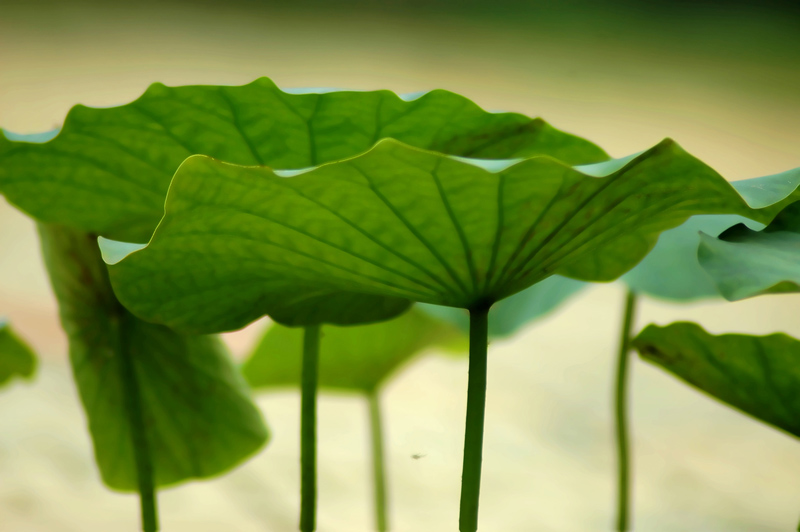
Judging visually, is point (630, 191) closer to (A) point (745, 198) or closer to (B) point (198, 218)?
(A) point (745, 198)

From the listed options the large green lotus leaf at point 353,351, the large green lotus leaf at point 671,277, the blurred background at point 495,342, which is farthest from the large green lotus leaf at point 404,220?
the blurred background at point 495,342

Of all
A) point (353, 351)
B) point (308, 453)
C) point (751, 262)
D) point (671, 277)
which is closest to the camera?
point (751, 262)

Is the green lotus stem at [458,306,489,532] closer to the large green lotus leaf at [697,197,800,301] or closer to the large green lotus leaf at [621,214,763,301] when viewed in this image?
the large green lotus leaf at [697,197,800,301]

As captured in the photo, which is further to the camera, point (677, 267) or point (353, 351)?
point (353, 351)

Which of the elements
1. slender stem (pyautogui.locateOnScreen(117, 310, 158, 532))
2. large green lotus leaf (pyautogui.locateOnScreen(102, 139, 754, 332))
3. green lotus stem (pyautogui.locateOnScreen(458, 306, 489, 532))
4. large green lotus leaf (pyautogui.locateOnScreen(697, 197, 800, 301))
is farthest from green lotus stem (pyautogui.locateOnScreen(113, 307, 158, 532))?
large green lotus leaf (pyautogui.locateOnScreen(697, 197, 800, 301))

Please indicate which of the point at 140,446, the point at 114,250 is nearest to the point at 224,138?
the point at 114,250

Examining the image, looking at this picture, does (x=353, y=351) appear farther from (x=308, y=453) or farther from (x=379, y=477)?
(x=308, y=453)

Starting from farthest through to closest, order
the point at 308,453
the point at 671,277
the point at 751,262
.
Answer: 1. the point at 671,277
2. the point at 308,453
3. the point at 751,262
